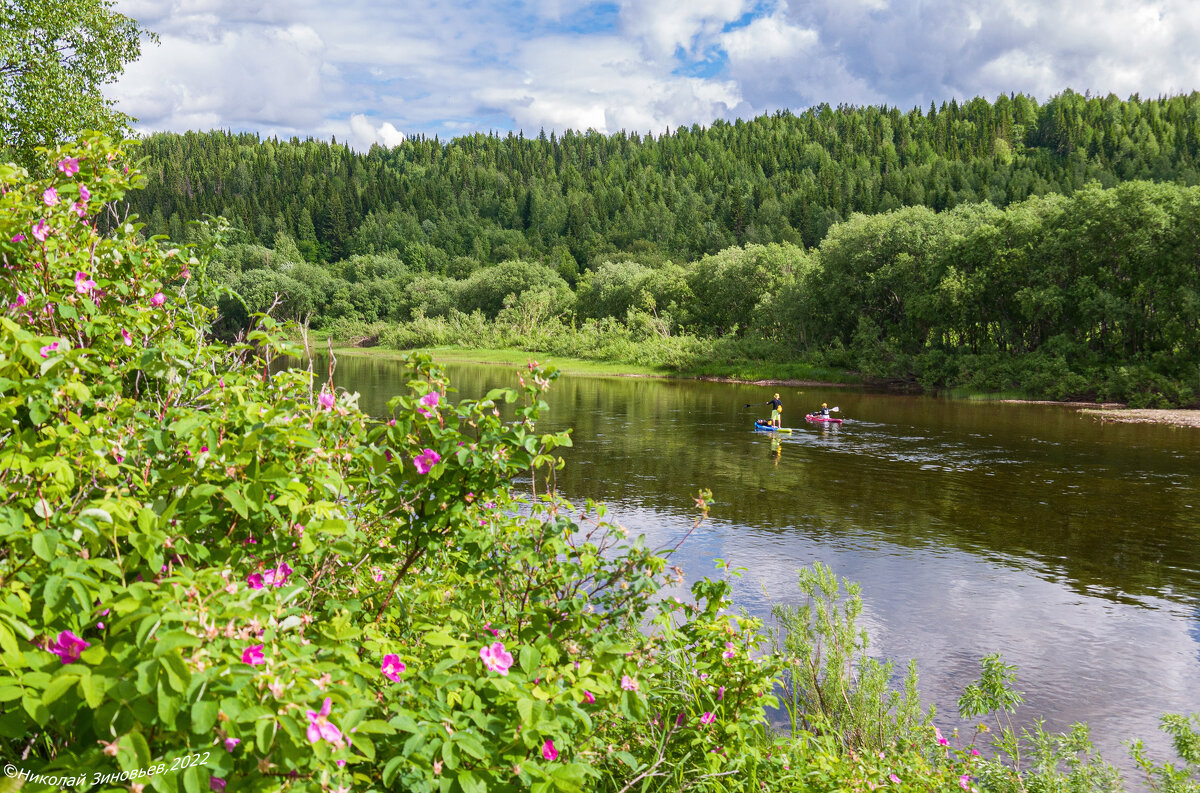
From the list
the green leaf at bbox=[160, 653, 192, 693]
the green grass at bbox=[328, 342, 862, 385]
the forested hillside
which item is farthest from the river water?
the forested hillside

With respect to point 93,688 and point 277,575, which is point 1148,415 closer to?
point 277,575

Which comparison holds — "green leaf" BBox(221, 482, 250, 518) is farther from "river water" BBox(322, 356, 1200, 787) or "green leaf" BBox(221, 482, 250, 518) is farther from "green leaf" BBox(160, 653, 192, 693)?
"river water" BBox(322, 356, 1200, 787)

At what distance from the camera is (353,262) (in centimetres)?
15012

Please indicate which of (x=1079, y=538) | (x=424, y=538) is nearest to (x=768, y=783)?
(x=424, y=538)

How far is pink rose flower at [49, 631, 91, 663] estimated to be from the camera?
279 centimetres

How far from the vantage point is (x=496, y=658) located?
11.5 ft

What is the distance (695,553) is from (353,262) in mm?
143783

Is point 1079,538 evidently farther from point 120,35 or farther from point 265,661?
point 120,35

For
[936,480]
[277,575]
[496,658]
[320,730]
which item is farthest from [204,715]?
[936,480]

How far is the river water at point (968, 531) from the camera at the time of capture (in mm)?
11320

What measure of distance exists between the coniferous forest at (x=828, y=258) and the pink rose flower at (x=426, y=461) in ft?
5.21

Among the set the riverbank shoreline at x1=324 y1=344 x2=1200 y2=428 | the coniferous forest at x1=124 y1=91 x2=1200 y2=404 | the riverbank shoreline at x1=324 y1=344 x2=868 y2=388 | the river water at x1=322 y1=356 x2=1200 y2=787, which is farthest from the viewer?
the riverbank shoreline at x1=324 y1=344 x2=868 y2=388

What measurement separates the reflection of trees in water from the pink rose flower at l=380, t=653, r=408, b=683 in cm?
1488

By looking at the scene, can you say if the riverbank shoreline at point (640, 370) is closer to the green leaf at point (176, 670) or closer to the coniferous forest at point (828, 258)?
the coniferous forest at point (828, 258)
